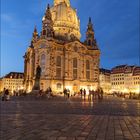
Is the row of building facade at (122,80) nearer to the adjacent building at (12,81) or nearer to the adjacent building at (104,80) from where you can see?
the adjacent building at (104,80)

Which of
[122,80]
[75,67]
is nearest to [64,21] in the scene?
[75,67]

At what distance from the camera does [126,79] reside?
463 feet

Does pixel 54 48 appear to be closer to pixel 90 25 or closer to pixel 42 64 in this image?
pixel 42 64

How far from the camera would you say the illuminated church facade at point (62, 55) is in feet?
280

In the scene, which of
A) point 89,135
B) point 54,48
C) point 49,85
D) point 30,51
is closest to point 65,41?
point 54,48

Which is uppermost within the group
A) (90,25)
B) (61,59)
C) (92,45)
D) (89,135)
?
(90,25)

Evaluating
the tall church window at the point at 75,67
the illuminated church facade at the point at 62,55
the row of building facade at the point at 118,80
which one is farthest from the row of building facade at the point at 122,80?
the tall church window at the point at 75,67

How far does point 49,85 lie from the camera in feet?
269

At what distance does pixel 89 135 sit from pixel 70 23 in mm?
96729

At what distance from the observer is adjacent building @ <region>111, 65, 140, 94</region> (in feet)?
445

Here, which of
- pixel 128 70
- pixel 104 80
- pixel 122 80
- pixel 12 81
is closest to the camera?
pixel 128 70

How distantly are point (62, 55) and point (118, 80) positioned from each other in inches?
2590

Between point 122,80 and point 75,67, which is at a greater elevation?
point 75,67

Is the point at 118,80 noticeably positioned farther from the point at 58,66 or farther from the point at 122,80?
the point at 58,66
